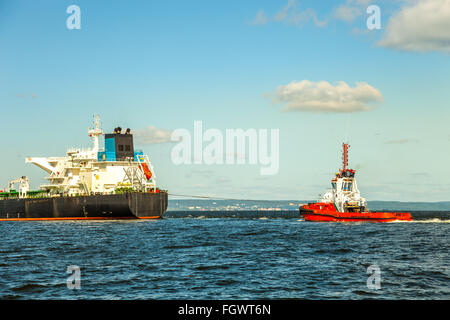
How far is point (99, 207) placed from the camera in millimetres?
76688

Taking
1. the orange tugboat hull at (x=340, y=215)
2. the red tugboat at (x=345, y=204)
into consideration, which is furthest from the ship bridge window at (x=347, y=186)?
the orange tugboat hull at (x=340, y=215)

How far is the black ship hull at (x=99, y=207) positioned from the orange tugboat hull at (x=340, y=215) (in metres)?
24.6

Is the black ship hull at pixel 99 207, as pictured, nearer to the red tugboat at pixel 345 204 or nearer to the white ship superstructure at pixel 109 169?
the white ship superstructure at pixel 109 169

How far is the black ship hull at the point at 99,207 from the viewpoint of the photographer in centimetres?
7562

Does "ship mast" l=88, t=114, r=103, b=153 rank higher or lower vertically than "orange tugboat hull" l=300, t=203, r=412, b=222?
higher

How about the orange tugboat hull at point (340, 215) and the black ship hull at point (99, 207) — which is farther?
the orange tugboat hull at point (340, 215)

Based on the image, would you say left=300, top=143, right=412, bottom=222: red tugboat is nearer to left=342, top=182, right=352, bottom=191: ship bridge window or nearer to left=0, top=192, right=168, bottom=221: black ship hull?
left=342, top=182, right=352, bottom=191: ship bridge window

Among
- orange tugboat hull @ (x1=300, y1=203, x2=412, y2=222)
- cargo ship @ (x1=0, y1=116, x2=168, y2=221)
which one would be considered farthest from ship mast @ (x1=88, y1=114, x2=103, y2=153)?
orange tugboat hull @ (x1=300, y1=203, x2=412, y2=222)

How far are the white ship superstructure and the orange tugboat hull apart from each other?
26.7m

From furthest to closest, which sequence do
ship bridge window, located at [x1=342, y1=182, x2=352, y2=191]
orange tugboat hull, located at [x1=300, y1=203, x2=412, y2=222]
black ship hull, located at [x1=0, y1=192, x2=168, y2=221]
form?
ship bridge window, located at [x1=342, y1=182, x2=352, y2=191]
orange tugboat hull, located at [x1=300, y1=203, x2=412, y2=222]
black ship hull, located at [x1=0, y1=192, x2=168, y2=221]

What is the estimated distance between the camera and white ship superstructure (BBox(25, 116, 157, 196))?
82.2 m

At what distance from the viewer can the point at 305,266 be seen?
27.0 m

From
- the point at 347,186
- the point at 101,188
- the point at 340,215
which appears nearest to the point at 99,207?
the point at 101,188

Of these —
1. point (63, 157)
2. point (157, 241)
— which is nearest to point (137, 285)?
point (157, 241)
